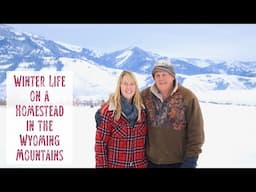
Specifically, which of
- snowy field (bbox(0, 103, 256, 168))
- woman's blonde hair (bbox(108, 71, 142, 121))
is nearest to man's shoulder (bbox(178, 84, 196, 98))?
snowy field (bbox(0, 103, 256, 168))

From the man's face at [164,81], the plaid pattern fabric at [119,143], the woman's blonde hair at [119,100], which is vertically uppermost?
the man's face at [164,81]

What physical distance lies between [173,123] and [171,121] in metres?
0.02

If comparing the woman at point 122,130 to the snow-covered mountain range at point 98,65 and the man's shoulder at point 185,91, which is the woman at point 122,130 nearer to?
the snow-covered mountain range at point 98,65

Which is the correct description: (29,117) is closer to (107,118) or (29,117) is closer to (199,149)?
(107,118)

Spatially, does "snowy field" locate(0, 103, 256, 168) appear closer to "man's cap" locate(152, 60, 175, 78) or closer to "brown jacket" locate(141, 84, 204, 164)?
"brown jacket" locate(141, 84, 204, 164)

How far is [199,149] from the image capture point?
315cm

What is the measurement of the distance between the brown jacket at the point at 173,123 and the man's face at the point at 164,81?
4cm

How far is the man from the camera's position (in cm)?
307

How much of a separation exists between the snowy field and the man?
106 mm

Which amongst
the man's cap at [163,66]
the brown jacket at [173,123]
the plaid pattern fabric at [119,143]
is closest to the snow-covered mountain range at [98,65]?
the man's cap at [163,66]

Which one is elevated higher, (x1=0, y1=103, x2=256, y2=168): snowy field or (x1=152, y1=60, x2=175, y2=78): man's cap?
(x1=152, y1=60, x2=175, y2=78): man's cap

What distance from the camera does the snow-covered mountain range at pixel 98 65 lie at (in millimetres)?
3176
